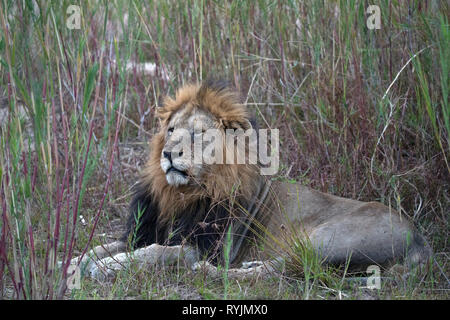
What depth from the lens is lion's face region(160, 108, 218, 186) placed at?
13.4ft

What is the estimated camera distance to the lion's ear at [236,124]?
14.1ft

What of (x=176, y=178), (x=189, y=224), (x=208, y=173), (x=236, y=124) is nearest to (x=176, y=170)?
(x=176, y=178)

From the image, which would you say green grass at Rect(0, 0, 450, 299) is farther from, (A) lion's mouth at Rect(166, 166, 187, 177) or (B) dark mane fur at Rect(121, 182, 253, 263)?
(A) lion's mouth at Rect(166, 166, 187, 177)

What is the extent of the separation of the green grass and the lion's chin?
49cm

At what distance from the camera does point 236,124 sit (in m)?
4.30

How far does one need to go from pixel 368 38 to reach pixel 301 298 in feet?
7.38

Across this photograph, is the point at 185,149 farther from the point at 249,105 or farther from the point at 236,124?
the point at 249,105

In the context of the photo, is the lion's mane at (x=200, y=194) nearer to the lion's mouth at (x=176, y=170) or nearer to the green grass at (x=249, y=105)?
the lion's mouth at (x=176, y=170)

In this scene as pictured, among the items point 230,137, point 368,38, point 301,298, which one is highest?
point 368,38

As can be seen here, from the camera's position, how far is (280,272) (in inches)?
151

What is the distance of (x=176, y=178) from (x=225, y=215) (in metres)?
0.39
